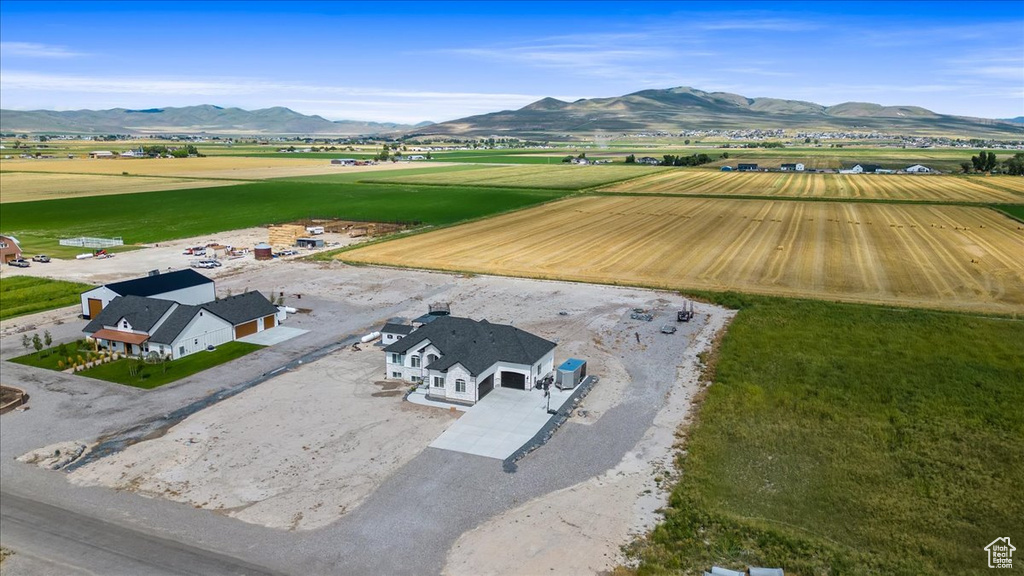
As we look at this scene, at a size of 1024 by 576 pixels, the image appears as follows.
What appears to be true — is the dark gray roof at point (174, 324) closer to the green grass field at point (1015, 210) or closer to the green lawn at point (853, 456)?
the green lawn at point (853, 456)

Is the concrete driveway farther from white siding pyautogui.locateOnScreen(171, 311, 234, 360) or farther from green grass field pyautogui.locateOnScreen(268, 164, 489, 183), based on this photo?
green grass field pyautogui.locateOnScreen(268, 164, 489, 183)

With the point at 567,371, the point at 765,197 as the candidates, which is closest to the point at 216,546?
the point at 567,371

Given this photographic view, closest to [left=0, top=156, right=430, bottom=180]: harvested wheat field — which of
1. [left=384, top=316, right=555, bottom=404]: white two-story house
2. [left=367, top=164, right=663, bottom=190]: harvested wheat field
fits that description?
[left=367, top=164, right=663, bottom=190]: harvested wheat field

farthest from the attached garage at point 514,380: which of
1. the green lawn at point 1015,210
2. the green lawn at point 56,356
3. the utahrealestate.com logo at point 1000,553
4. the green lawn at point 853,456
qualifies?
the green lawn at point 1015,210

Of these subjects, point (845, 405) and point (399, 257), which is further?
point (399, 257)

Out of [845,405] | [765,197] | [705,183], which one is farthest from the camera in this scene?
[705,183]

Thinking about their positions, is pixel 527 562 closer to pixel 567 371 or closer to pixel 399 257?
pixel 567 371

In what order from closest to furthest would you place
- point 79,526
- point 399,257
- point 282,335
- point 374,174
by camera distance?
point 79,526 < point 282,335 < point 399,257 < point 374,174
